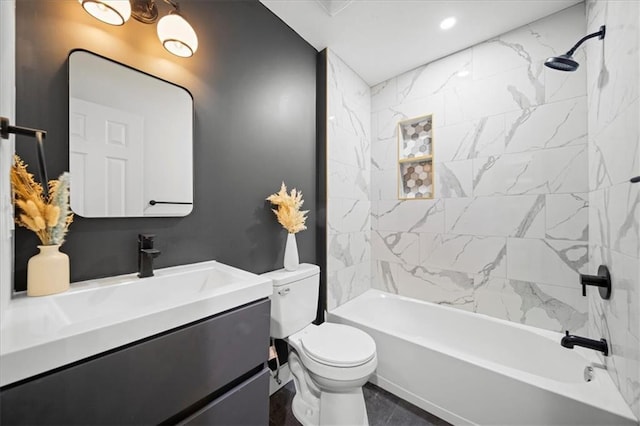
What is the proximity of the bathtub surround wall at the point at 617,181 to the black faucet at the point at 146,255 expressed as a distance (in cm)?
197

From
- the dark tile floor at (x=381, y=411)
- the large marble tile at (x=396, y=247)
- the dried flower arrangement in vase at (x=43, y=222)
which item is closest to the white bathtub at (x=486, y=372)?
the dark tile floor at (x=381, y=411)

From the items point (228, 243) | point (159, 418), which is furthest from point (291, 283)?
point (159, 418)

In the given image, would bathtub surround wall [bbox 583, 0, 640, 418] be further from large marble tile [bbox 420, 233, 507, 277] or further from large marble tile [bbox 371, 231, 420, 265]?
large marble tile [bbox 371, 231, 420, 265]

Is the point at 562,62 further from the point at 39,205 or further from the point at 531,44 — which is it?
the point at 39,205

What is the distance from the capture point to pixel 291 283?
A: 1.44 meters

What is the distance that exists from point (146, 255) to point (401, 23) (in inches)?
86.0

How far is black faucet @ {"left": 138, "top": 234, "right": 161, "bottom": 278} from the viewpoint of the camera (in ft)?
3.35

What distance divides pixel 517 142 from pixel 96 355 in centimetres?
251

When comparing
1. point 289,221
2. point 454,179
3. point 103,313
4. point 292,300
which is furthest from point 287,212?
point 454,179

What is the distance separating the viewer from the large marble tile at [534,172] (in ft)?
5.14

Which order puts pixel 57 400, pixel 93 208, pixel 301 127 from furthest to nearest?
pixel 301 127, pixel 93 208, pixel 57 400

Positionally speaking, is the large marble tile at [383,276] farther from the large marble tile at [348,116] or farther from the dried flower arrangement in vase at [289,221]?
the large marble tile at [348,116]

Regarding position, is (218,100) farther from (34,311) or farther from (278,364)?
(278,364)

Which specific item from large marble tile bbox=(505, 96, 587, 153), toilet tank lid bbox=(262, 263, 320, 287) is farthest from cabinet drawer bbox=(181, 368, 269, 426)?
large marble tile bbox=(505, 96, 587, 153)
